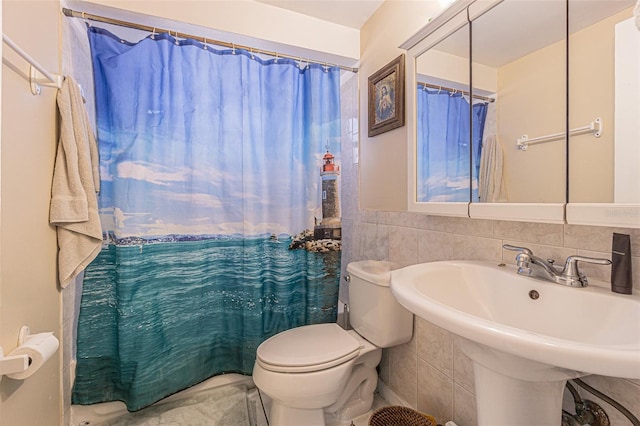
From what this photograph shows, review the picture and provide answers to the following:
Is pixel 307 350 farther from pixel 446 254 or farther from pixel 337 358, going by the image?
pixel 446 254

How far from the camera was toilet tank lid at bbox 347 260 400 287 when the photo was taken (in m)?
1.41

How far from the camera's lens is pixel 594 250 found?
81cm

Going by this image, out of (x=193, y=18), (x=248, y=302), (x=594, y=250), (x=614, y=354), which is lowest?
(x=248, y=302)

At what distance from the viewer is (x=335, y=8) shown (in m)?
1.64

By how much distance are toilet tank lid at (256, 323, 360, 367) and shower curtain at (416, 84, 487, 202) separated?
2.57ft

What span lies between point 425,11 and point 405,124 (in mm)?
507

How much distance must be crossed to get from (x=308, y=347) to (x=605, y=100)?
1.34 m

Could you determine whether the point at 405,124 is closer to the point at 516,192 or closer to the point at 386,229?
the point at 386,229

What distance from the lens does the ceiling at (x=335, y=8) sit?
1.59 metres

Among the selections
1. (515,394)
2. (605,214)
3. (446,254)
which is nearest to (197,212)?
(446,254)

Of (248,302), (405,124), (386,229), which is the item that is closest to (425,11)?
(405,124)

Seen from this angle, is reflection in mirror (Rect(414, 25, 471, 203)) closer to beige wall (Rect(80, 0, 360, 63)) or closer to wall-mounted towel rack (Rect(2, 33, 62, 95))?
beige wall (Rect(80, 0, 360, 63))

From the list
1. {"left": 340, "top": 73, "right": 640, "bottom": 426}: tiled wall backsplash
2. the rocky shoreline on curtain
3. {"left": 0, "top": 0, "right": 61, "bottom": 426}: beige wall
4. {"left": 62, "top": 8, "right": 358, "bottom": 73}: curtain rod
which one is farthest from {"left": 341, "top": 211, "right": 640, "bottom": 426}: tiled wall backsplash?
{"left": 0, "top": 0, "right": 61, "bottom": 426}: beige wall

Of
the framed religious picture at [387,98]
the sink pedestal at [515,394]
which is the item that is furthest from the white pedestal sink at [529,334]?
the framed religious picture at [387,98]
